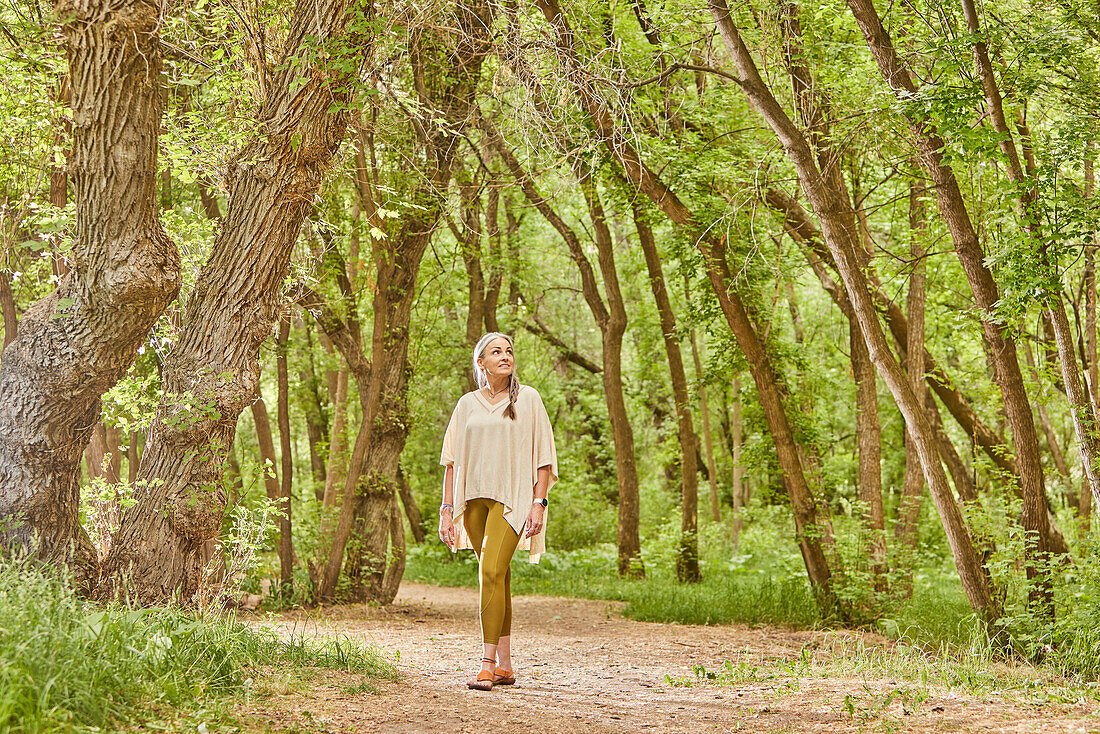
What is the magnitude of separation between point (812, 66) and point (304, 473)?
58.7ft

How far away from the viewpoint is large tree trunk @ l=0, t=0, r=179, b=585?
16.0 feet

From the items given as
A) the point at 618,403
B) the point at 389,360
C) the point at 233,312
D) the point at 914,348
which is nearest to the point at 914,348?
the point at 914,348

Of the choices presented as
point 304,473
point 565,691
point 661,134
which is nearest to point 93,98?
point 565,691

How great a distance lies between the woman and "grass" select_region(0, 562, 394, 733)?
46.7 inches

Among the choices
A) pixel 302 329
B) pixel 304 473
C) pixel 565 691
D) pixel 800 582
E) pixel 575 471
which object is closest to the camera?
pixel 565 691

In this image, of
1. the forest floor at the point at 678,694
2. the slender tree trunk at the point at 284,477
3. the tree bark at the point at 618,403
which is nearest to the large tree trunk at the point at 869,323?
the forest floor at the point at 678,694

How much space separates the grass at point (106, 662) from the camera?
9.87 feet

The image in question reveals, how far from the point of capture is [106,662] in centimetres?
348

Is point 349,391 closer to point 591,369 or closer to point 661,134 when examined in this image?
point 661,134

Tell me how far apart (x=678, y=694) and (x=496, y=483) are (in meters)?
1.75

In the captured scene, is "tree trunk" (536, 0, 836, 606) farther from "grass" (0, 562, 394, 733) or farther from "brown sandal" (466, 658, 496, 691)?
"grass" (0, 562, 394, 733)

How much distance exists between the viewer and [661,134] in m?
9.09

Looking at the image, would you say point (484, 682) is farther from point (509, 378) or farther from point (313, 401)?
point (313, 401)

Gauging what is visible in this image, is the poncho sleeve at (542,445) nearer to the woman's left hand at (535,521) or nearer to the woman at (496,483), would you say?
the woman at (496,483)
